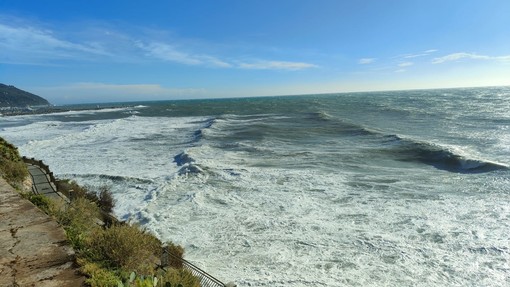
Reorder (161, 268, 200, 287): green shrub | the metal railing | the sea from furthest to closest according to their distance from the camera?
1. the sea
2. the metal railing
3. (161, 268, 200, 287): green shrub

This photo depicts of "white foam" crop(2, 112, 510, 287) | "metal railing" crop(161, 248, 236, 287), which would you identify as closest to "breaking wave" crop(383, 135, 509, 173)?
"white foam" crop(2, 112, 510, 287)

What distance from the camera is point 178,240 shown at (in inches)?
452

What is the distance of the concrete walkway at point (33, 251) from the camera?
5051 millimetres

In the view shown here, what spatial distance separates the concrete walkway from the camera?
505 cm

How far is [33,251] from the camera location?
19.1 ft

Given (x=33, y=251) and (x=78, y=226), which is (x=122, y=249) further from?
(x=78, y=226)

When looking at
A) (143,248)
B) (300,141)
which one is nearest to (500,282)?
(143,248)

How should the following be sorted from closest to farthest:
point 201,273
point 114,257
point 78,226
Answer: point 114,257, point 201,273, point 78,226

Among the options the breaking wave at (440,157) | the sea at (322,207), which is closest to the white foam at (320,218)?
the sea at (322,207)

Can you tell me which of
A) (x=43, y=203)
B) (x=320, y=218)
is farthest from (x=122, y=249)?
(x=320, y=218)

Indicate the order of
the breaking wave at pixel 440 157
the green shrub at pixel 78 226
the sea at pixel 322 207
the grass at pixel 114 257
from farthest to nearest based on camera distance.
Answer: the breaking wave at pixel 440 157 < the sea at pixel 322 207 < the green shrub at pixel 78 226 < the grass at pixel 114 257

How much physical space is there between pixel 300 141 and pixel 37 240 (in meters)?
27.8

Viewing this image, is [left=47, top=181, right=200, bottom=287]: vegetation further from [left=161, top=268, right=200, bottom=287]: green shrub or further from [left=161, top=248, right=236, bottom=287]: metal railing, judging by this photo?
[left=161, top=248, right=236, bottom=287]: metal railing

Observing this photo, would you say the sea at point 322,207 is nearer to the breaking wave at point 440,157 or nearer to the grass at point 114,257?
the breaking wave at point 440,157
